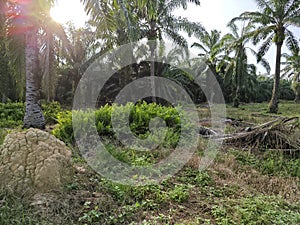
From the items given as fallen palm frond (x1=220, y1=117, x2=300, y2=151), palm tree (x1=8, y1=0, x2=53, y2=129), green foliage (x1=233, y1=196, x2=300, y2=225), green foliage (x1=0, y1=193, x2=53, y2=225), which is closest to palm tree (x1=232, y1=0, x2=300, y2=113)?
fallen palm frond (x1=220, y1=117, x2=300, y2=151)

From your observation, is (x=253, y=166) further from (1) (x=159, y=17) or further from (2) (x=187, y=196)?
(1) (x=159, y=17)

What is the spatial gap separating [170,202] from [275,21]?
16.3m

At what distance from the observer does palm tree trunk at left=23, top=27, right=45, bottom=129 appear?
715 cm

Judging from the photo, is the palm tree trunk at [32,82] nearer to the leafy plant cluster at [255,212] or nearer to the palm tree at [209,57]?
the leafy plant cluster at [255,212]

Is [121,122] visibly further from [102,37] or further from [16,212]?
[16,212]

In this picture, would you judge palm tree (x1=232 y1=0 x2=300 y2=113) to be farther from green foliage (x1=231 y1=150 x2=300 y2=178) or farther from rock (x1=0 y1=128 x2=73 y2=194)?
rock (x1=0 y1=128 x2=73 y2=194)

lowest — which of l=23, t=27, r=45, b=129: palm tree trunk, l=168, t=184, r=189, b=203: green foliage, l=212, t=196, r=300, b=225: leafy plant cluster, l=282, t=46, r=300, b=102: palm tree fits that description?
l=212, t=196, r=300, b=225: leafy plant cluster

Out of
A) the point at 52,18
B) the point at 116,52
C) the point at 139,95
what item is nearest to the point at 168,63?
the point at 139,95

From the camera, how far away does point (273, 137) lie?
18.4ft

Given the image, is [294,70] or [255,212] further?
[294,70]

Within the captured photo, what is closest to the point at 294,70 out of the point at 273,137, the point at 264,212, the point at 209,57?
the point at 209,57

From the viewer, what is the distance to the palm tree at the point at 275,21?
14969 millimetres

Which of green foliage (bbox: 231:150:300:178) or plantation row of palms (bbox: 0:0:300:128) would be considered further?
plantation row of palms (bbox: 0:0:300:128)

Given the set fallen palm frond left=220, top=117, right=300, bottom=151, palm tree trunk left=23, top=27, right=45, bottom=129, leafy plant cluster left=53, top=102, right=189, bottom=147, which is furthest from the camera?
palm tree trunk left=23, top=27, right=45, bottom=129
